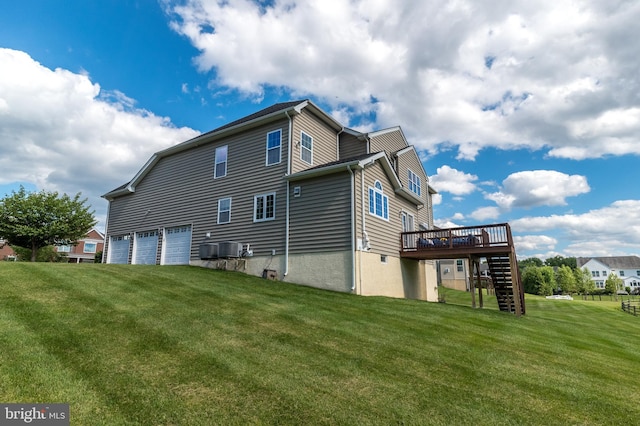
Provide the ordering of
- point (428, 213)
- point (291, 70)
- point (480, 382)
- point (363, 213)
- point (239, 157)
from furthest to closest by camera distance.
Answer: point (428, 213), point (239, 157), point (291, 70), point (363, 213), point (480, 382)

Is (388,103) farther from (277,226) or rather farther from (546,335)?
(546,335)

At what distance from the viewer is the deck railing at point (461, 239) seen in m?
13.9

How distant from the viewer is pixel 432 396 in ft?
14.7

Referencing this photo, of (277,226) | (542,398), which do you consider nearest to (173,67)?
(277,226)

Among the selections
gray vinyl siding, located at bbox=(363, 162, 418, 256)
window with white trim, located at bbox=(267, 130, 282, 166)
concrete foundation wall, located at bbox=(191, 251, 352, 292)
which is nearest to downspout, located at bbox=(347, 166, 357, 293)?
concrete foundation wall, located at bbox=(191, 251, 352, 292)

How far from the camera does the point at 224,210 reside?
55.8 ft

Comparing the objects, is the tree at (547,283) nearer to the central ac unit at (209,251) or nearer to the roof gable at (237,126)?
the roof gable at (237,126)

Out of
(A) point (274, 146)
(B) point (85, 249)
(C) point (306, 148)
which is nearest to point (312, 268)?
(C) point (306, 148)

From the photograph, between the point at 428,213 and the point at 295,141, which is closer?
the point at 295,141

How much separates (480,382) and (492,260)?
450 inches

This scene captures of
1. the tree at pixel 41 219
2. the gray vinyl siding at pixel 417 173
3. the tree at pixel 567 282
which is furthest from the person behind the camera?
the tree at pixel 567 282

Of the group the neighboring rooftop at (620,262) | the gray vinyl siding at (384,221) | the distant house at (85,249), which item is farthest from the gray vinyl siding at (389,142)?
the neighboring rooftop at (620,262)
